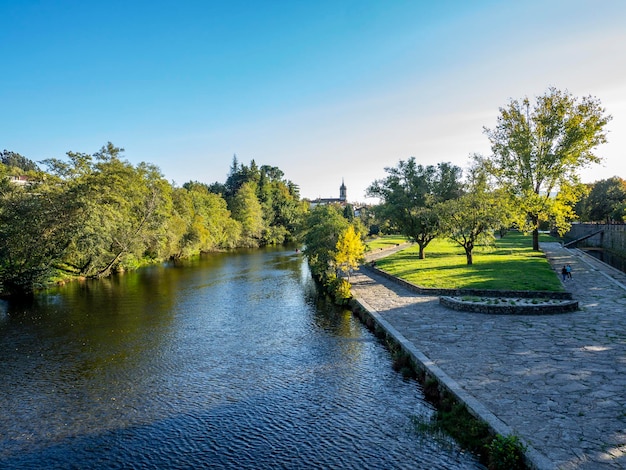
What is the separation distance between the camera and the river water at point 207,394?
961 centimetres

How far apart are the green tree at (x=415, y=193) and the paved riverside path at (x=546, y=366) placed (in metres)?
17.7

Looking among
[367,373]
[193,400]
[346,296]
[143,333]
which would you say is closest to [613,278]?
[346,296]

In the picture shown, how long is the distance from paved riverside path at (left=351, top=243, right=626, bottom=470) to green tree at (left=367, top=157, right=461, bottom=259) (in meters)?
17.7

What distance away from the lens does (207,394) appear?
12969 mm

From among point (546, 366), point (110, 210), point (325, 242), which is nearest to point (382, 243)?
point (325, 242)

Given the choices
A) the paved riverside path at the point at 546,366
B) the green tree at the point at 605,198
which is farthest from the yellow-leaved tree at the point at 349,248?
the green tree at the point at 605,198

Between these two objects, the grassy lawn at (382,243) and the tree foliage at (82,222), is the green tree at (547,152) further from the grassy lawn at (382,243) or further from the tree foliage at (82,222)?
the tree foliage at (82,222)

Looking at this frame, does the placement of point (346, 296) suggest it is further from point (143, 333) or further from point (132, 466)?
point (132, 466)

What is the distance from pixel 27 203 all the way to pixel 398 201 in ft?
105

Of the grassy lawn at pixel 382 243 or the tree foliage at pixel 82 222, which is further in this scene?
the grassy lawn at pixel 382 243

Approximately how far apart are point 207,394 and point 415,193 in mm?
30758

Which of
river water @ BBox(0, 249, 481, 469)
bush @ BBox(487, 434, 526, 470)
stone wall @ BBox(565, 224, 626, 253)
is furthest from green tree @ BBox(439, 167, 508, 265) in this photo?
bush @ BBox(487, 434, 526, 470)

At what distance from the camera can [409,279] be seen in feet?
91.0

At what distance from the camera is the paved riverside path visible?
8125mm
